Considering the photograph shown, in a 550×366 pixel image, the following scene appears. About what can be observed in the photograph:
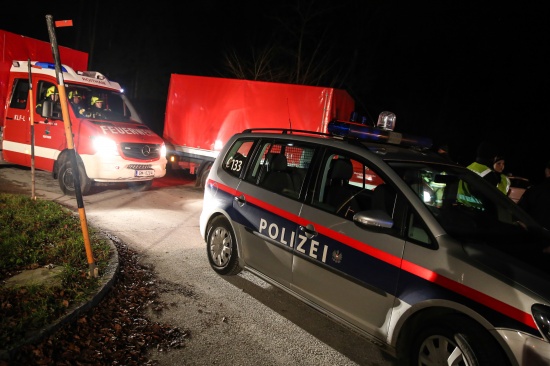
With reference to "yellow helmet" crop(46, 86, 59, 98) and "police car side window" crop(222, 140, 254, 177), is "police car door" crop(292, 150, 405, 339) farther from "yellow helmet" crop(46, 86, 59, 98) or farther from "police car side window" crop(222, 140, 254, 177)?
"yellow helmet" crop(46, 86, 59, 98)

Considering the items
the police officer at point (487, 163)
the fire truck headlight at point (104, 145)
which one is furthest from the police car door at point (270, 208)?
the fire truck headlight at point (104, 145)

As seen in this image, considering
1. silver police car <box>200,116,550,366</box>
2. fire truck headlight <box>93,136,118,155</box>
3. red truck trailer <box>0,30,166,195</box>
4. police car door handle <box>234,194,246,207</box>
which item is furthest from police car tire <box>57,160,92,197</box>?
police car door handle <box>234,194,246,207</box>

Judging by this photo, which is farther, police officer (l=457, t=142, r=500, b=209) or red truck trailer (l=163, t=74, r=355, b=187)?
red truck trailer (l=163, t=74, r=355, b=187)

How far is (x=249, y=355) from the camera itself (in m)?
3.12

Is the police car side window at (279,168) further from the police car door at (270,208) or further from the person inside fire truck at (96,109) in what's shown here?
the person inside fire truck at (96,109)

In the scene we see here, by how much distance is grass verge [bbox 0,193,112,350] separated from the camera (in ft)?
10.1

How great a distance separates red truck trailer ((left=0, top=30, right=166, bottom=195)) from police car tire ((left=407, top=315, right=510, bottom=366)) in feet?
21.8

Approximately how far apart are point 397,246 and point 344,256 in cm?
48

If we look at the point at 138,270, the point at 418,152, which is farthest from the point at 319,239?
the point at 138,270

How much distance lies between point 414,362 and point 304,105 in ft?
20.1

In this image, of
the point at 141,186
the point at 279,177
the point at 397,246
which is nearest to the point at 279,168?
the point at 279,177

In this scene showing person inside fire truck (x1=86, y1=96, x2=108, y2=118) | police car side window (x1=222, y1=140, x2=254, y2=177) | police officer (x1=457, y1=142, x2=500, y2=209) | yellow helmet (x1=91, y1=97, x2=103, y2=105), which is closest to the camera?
police car side window (x1=222, y1=140, x2=254, y2=177)

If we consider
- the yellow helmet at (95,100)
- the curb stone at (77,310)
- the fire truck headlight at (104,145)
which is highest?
the yellow helmet at (95,100)

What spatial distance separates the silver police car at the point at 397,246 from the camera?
A: 236 centimetres
